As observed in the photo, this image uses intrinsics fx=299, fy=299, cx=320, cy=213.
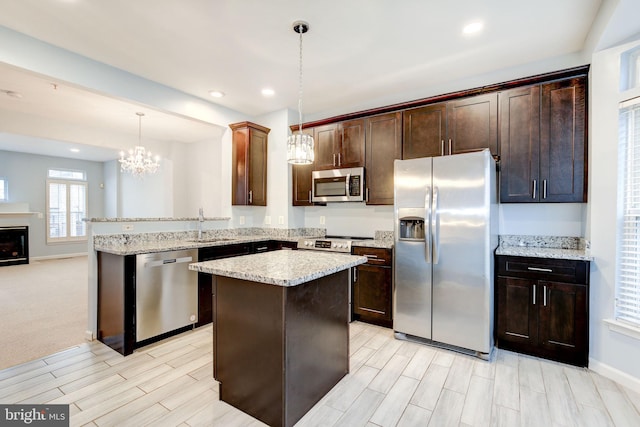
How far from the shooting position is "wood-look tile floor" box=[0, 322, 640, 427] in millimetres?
1876

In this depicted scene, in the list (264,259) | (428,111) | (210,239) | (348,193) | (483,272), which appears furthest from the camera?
(210,239)

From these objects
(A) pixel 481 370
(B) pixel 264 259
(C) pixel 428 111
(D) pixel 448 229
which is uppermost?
(C) pixel 428 111

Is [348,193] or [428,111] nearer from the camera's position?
[428,111]

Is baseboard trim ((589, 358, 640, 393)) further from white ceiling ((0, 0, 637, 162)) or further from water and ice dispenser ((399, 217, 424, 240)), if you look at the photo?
white ceiling ((0, 0, 637, 162))

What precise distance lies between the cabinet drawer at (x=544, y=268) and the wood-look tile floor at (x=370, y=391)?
74 cm

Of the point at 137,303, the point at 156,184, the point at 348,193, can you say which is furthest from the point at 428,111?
the point at 156,184

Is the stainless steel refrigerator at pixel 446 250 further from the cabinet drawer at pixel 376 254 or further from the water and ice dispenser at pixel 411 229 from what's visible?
the cabinet drawer at pixel 376 254

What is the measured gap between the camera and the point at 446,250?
2.80 meters

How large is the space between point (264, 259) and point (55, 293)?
178 inches

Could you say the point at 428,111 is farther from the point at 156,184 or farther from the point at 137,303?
the point at 156,184

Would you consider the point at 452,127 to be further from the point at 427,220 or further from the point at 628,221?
the point at 628,221

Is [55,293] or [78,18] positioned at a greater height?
[78,18]

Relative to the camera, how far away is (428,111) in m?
3.35

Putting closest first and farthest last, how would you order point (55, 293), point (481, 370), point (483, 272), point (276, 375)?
point (276, 375)
point (481, 370)
point (483, 272)
point (55, 293)
